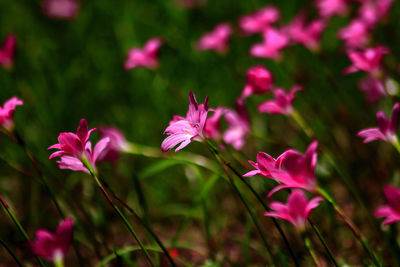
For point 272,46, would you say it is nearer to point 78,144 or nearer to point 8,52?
point 78,144

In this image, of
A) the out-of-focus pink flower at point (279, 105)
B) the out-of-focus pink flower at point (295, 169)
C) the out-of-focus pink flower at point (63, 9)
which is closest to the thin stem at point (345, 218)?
the out-of-focus pink flower at point (295, 169)

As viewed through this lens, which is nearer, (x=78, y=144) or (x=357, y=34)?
(x=78, y=144)

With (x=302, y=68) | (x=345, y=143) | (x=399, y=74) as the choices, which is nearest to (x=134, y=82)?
(x=302, y=68)

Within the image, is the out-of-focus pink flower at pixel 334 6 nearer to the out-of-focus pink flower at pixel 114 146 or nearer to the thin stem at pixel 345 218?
the out-of-focus pink flower at pixel 114 146

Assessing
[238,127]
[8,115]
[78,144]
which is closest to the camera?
[78,144]

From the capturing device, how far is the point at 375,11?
1613 mm

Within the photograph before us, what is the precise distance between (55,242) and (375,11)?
1589 mm

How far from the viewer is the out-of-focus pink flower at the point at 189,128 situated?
0.84m

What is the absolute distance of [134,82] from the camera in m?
2.50

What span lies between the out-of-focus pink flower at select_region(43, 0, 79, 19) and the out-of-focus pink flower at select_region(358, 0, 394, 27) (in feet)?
7.65

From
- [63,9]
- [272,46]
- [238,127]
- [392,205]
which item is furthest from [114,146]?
[63,9]

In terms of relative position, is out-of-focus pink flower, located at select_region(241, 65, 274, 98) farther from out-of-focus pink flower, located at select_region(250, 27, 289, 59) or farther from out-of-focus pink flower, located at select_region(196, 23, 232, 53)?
out-of-focus pink flower, located at select_region(196, 23, 232, 53)

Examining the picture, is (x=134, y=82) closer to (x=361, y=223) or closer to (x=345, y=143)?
(x=345, y=143)

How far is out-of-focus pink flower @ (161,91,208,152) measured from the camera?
836 mm
